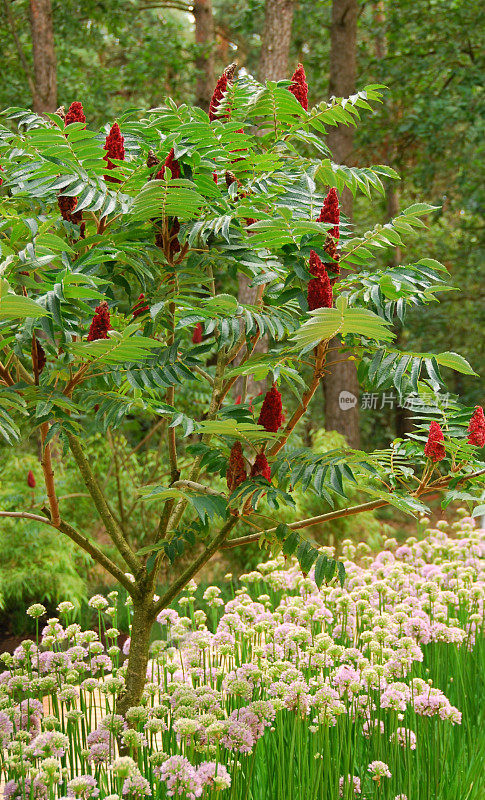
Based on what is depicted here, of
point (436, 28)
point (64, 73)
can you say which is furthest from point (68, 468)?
point (436, 28)

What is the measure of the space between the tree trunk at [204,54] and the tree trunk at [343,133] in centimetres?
255

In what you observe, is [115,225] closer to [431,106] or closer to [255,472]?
[255,472]

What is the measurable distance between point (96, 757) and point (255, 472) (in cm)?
114

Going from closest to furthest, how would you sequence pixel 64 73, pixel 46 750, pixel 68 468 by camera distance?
pixel 46 750 → pixel 68 468 → pixel 64 73

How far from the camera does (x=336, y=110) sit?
2.93 metres

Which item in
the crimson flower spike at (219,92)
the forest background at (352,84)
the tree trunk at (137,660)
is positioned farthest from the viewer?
the forest background at (352,84)

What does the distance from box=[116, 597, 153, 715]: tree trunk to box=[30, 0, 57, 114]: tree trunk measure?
6954 mm

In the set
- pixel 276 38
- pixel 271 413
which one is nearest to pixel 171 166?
pixel 271 413

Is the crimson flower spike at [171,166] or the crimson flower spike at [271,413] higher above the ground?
the crimson flower spike at [171,166]

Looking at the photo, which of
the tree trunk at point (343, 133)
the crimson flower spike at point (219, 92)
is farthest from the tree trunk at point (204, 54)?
the crimson flower spike at point (219, 92)

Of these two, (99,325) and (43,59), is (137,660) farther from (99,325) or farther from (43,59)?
(43,59)

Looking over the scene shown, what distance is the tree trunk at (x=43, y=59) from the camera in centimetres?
869

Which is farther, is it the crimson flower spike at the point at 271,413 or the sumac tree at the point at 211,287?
the crimson flower spike at the point at 271,413

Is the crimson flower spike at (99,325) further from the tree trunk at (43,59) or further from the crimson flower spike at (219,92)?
the tree trunk at (43,59)
